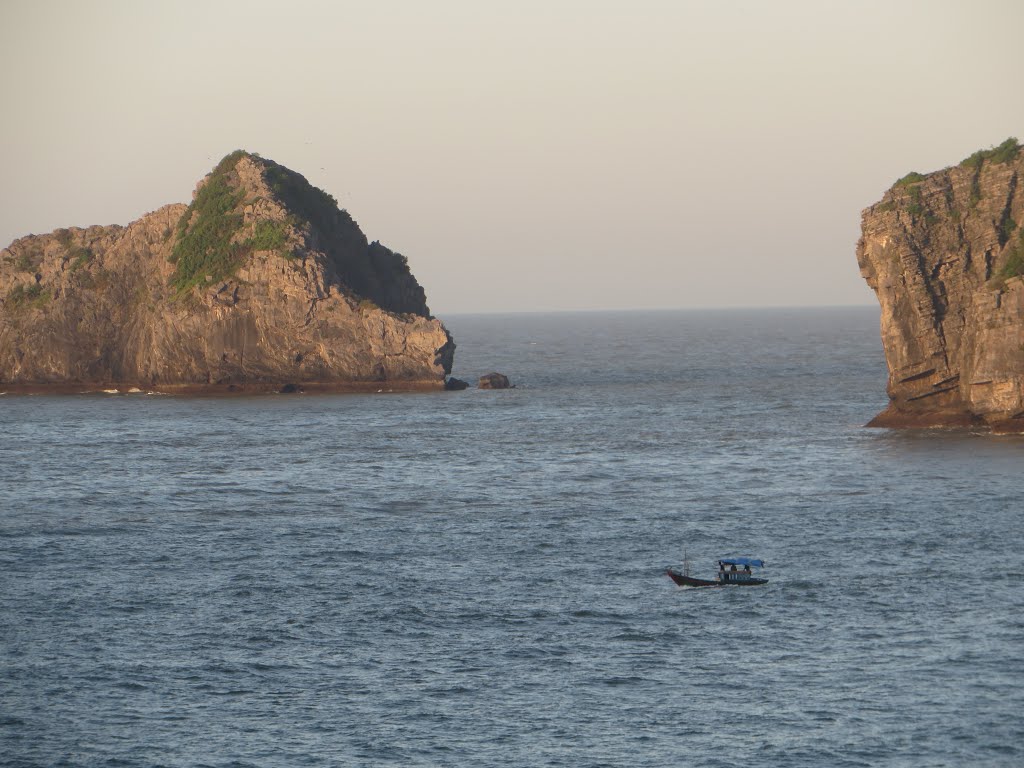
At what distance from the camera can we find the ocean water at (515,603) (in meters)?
45.7

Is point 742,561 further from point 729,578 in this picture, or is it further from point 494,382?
point 494,382

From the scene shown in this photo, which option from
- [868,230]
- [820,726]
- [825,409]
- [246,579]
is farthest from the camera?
[825,409]

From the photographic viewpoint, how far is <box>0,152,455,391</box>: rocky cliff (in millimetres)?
154875

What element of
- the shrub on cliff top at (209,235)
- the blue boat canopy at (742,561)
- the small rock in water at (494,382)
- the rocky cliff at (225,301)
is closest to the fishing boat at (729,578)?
the blue boat canopy at (742,561)

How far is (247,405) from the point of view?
14525 cm

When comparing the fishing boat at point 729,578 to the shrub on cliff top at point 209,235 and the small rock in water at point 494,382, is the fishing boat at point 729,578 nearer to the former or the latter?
the small rock in water at point 494,382

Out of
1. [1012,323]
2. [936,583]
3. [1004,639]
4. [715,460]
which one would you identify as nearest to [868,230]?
[1012,323]

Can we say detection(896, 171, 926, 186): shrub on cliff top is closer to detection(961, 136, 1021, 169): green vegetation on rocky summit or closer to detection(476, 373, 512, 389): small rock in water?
detection(961, 136, 1021, 169): green vegetation on rocky summit

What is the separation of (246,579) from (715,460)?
141 ft

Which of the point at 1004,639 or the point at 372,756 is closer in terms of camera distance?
the point at 372,756

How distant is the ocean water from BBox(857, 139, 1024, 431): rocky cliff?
16.9 feet

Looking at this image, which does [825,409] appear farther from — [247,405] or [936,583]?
[936,583]

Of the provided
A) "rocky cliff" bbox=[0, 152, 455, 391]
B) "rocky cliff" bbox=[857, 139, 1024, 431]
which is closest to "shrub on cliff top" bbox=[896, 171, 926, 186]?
"rocky cliff" bbox=[857, 139, 1024, 431]

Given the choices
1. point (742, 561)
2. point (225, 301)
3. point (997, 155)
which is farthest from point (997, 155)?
point (225, 301)
